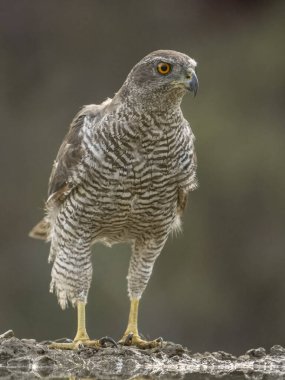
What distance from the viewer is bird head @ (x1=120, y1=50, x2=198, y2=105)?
10.7m

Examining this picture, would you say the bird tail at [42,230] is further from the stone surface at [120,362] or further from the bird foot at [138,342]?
the stone surface at [120,362]

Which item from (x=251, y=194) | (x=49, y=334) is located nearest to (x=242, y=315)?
(x=251, y=194)

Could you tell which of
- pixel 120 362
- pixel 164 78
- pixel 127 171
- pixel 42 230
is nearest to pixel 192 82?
pixel 164 78

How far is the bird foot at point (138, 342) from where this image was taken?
Answer: 11070 millimetres

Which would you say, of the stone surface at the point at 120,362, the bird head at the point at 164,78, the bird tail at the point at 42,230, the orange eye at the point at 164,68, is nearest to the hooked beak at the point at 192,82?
the bird head at the point at 164,78

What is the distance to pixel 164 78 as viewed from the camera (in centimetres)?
1077

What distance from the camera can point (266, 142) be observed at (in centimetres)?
→ 2483

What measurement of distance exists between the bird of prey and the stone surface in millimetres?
373

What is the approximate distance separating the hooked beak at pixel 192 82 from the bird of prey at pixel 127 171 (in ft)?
0.03

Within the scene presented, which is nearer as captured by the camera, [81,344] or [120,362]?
[120,362]

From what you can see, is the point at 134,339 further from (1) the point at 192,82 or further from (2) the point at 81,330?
(1) the point at 192,82

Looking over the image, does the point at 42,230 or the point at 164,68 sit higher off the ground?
the point at 164,68

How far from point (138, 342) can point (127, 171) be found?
4.53ft

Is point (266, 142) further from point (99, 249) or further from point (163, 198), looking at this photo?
point (163, 198)
